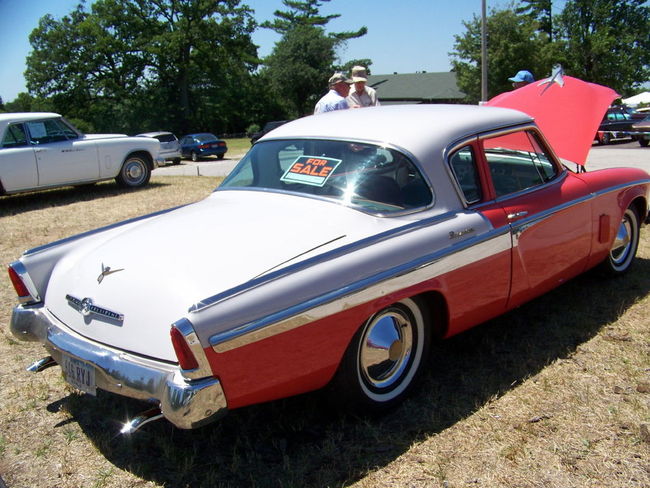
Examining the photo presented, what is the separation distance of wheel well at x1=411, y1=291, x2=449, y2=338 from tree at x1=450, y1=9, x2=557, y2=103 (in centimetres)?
3909

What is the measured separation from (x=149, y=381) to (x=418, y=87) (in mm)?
63781

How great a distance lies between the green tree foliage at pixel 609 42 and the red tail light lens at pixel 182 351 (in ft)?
146

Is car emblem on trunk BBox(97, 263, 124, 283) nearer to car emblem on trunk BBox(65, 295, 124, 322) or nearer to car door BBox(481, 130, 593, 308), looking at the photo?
car emblem on trunk BBox(65, 295, 124, 322)

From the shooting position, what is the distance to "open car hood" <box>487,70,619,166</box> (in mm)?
4746

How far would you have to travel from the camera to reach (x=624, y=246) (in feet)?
15.9

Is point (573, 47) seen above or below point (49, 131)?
above

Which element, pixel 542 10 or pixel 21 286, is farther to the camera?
pixel 542 10

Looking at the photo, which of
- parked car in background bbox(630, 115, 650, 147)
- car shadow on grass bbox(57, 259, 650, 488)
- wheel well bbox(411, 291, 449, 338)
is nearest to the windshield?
wheel well bbox(411, 291, 449, 338)

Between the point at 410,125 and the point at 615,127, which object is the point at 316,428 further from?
the point at 615,127

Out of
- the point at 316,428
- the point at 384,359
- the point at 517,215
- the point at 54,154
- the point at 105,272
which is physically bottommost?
the point at 316,428

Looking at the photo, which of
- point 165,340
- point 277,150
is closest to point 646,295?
point 277,150

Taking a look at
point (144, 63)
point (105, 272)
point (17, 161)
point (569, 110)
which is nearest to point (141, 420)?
point (105, 272)

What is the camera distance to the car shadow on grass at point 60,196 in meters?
10.3

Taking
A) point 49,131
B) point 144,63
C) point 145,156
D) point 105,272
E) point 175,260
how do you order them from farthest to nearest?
point 144,63, point 145,156, point 49,131, point 105,272, point 175,260
